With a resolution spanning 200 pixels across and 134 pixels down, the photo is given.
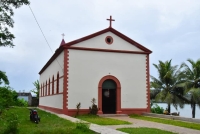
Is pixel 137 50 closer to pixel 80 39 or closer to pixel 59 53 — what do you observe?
pixel 80 39

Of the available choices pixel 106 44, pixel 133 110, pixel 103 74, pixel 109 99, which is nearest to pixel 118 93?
pixel 109 99

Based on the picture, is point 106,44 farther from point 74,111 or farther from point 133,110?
point 74,111

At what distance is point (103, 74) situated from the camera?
811 inches

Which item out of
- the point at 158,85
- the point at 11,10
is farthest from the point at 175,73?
the point at 11,10

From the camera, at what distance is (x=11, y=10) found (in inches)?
442

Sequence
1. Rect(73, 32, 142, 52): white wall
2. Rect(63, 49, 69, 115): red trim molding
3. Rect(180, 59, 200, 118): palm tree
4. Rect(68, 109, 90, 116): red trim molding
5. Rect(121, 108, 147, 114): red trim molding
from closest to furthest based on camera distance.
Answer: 1. Rect(63, 49, 69, 115): red trim molding
2. Rect(68, 109, 90, 116): red trim molding
3. Rect(73, 32, 142, 52): white wall
4. Rect(121, 108, 147, 114): red trim molding
5. Rect(180, 59, 200, 118): palm tree

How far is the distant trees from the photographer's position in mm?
26297

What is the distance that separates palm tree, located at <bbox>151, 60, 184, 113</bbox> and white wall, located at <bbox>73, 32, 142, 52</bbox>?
8039mm

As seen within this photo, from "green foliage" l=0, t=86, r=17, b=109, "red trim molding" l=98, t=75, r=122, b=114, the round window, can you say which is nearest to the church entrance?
"red trim molding" l=98, t=75, r=122, b=114

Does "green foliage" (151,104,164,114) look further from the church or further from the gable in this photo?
the gable

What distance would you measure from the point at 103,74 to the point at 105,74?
0.17 m

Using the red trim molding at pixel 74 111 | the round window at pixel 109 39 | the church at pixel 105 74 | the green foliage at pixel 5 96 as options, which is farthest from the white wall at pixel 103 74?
the green foliage at pixel 5 96

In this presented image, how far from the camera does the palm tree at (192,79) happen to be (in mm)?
→ 25472

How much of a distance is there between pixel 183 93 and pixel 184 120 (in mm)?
12140
